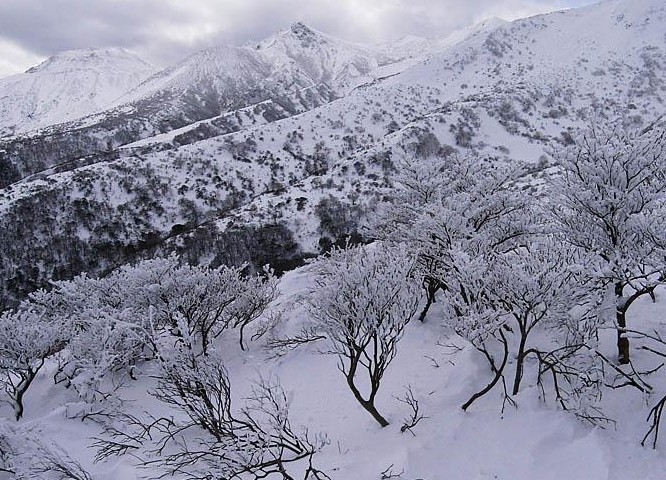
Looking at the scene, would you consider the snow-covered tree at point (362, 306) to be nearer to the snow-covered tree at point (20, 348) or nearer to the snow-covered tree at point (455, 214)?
the snow-covered tree at point (455, 214)

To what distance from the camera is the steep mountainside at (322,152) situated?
7469 centimetres

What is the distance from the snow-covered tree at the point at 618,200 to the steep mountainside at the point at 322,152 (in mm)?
34411

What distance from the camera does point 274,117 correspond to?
152 meters

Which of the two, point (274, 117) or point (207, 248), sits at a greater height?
point (274, 117)

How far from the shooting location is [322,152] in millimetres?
104500

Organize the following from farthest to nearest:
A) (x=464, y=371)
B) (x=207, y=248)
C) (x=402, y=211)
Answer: (x=207, y=248) < (x=402, y=211) < (x=464, y=371)

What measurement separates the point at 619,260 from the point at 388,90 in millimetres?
125867

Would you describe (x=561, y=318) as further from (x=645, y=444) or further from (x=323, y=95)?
(x=323, y=95)

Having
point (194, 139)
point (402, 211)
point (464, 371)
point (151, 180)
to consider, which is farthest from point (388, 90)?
point (464, 371)

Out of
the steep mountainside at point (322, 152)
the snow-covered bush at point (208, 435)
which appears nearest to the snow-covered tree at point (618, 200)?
the snow-covered bush at point (208, 435)

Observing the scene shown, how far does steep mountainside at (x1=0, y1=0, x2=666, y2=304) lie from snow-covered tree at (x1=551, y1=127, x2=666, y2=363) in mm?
34411

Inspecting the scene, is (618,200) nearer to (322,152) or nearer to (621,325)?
(621,325)

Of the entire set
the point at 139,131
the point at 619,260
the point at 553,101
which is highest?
the point at 139,131

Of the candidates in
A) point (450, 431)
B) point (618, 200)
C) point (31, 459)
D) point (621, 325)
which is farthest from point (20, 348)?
point (618, 200)
